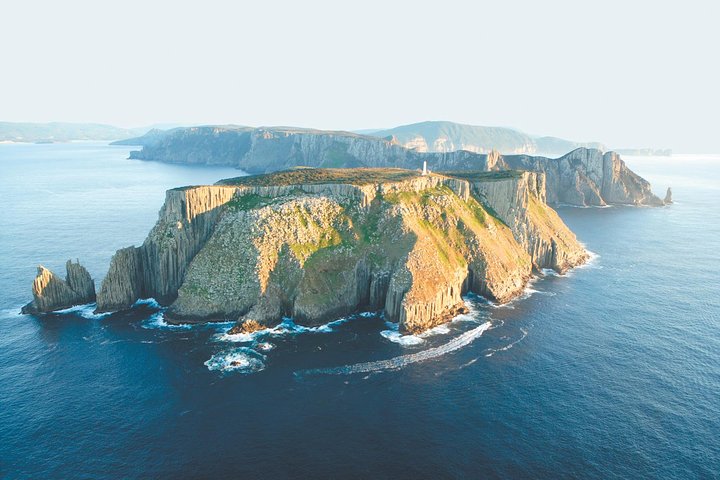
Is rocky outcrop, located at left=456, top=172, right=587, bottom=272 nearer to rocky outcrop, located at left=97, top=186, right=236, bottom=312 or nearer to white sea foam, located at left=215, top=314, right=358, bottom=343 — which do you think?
white sea foam, located at left=215, top=314, right=358, bottom=343

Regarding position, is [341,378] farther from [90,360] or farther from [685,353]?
[685,353]

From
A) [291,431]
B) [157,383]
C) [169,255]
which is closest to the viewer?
[291,431]

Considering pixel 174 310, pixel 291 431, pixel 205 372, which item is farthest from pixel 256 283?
pixel 291 431

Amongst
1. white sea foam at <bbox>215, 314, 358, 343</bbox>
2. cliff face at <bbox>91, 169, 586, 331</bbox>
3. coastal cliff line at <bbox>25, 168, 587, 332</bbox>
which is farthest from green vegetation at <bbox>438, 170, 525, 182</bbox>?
white sea foam at <bbox>215, 314, 358, 343</bbox>

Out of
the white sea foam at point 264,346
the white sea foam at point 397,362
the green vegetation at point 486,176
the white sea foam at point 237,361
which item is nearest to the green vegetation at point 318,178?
the green vegetation at point 486,176

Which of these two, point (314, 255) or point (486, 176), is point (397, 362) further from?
point (486, 176)
